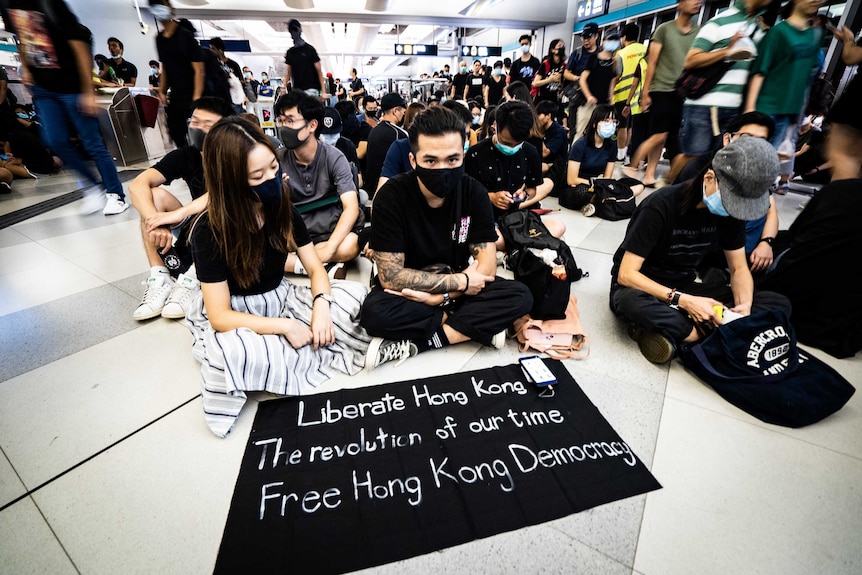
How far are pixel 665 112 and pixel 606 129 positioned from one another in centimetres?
61

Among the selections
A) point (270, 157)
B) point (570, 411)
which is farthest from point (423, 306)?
point (270, 157)

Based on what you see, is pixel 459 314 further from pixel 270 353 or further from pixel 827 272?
pixel 827 272

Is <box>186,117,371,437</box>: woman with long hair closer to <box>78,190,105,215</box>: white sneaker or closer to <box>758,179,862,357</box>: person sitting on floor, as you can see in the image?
<box>758,179,862,357</box>: person sitting on floor

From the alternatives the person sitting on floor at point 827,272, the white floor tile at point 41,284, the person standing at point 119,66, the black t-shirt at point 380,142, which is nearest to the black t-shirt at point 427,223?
the person sitting on floor at point 827,272

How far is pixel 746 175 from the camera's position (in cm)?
153

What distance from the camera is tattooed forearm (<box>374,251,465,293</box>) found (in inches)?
71.5

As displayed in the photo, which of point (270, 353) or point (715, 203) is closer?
point (270, 353)

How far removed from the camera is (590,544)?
1.10 meters

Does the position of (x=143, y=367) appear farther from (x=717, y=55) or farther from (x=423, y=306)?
(x=717, y=55)

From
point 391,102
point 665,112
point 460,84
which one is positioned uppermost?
point 460,84

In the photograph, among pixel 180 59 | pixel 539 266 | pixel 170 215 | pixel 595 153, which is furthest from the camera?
pixel 595 153

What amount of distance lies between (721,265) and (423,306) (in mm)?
1950

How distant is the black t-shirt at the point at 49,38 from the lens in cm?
275

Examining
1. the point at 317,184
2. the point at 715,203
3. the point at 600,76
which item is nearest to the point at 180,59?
the point at 317,184
